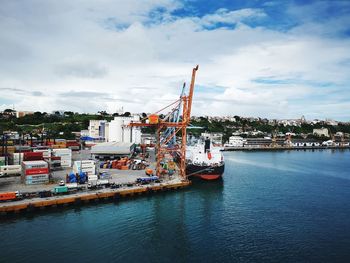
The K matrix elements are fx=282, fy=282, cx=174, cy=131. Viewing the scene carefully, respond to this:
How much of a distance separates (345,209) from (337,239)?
17.2 ft

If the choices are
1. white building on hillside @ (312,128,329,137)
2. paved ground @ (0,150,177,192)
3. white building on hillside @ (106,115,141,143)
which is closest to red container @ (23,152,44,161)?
paved ground @ (0,150,177,192)

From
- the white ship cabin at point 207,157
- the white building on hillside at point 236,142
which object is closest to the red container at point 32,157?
the white ship cabin at point 207,157

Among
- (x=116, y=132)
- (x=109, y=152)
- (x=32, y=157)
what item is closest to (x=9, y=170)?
(x=32, y=157)

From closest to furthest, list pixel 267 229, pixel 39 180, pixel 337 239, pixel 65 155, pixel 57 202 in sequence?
pixel 337 239 → pixel 267 229 → pixel 57 202 → pixel 39 180 → pixel 65 155

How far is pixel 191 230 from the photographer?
12844 millimetres

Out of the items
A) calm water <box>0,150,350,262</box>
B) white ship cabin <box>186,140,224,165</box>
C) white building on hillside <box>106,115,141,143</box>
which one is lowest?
calm water <box>0,150,350,262</box>

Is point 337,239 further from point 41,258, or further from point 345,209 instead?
point 41,258

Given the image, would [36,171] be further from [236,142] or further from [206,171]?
[236,142]

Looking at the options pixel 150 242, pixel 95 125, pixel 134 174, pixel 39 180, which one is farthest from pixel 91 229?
pixel 95 125

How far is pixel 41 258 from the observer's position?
988 cm

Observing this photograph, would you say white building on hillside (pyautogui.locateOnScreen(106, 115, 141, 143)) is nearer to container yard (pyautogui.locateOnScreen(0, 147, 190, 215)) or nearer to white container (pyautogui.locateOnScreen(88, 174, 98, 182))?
container yard (pyautogui.locateOnScreen(0, 147, 190, 215))

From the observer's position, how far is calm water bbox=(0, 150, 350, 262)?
34.0ft

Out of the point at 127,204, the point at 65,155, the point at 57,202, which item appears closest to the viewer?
the point at 57,202

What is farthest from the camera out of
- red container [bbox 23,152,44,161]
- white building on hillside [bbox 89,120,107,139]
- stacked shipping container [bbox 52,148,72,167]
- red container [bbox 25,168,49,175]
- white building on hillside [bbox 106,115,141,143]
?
white building on hillside [bbox 89,120,107,139]
